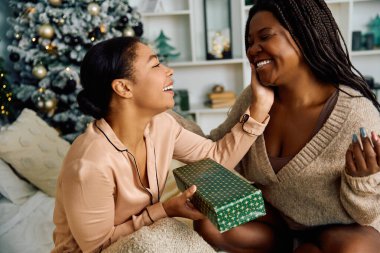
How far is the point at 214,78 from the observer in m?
3.89

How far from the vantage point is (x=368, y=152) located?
1.03m

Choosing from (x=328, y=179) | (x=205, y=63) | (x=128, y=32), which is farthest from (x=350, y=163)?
(x=205, y=63)

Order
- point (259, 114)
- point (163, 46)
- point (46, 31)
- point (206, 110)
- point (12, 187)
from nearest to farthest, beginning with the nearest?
point (259, 114), point (12, 187), point (46, 31), point (163, 46), point (206, 110)

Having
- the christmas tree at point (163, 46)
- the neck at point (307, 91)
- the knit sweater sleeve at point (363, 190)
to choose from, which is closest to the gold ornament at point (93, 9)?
the christmas tree at point (163, 46)

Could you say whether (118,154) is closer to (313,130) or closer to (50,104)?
(313,130)

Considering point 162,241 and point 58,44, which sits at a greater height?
point 58,44

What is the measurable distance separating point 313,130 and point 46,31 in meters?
2.10

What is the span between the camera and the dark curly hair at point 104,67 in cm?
113

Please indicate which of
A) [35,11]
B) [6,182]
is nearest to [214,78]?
[35,11]

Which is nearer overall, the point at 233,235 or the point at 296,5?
the point at 296,5

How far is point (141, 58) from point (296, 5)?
0.52 metres

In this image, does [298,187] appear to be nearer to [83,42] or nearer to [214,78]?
[83,42]

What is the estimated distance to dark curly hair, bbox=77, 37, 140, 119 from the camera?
1133 millimetres

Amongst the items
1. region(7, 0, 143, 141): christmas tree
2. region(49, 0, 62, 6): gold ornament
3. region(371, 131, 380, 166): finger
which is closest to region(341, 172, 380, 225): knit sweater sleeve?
region(371, 131, 380, 166): finger
